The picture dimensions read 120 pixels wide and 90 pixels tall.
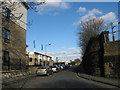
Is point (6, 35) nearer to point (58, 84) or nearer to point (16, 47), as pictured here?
point (16, 47)

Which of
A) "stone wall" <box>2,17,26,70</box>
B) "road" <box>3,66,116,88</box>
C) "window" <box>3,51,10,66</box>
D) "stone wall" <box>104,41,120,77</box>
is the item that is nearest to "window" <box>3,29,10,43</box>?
"stone wall" <box>2,17,26,70</box>

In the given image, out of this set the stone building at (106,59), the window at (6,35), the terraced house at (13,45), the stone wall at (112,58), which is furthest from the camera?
the window at (6,35)

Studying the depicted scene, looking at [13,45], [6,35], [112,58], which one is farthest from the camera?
[13,45]

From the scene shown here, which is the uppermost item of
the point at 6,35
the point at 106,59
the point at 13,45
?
the point at 6,35

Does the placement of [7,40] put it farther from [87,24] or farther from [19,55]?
[87,24]

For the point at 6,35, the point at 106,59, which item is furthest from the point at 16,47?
the point at 106,59

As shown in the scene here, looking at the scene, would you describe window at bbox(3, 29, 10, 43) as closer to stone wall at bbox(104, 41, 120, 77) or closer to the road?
the road

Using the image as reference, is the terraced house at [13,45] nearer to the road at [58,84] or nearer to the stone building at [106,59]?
the road at [58,84]

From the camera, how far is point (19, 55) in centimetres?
3100

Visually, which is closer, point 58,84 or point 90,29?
point 58,84

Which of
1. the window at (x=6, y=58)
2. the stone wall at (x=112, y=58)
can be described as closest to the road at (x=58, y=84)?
the stone wall at (x=112, y=58)

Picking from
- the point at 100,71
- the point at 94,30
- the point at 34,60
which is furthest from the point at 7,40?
the point at 34,60

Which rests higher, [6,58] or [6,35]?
[6,35]

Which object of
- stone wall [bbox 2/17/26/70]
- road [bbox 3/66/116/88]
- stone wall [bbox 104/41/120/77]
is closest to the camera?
road [bbox 3/66/116/88]
